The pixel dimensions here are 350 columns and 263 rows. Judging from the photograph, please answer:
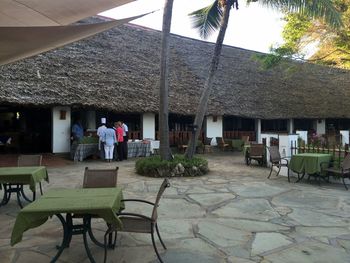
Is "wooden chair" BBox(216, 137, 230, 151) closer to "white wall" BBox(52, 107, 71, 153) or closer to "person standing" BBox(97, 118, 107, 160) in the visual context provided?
"person standing" BBox(97, 118, 107, 160)

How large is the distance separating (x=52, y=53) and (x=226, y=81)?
403 inches

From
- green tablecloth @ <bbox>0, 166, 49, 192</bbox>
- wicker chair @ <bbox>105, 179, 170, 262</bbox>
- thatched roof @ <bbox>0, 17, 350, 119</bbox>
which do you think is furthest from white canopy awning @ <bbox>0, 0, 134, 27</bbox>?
thatched roof @ <bbox>0, 17, 350, 119</bbox>

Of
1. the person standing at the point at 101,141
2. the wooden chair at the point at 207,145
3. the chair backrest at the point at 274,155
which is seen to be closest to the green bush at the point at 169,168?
the chair backrest at the point at 274,155

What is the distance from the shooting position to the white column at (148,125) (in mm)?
16547

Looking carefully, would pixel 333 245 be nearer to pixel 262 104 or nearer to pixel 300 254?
pixel 300 254

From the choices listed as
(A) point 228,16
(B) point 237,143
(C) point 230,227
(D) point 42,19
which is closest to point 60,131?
(A) point 228,16

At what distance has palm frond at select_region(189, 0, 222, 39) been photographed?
12.2 metres

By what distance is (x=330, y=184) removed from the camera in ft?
29.0

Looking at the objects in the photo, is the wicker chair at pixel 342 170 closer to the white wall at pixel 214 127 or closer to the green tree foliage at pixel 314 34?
the green tree foliage at pixel 314 34

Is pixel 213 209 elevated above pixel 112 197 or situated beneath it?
situated beneath

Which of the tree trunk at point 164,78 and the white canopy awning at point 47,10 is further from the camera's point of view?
the tree trunk at point 164,78

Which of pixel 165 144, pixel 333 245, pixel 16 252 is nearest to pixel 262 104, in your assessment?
pixel 165 144

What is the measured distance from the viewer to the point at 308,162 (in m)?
8.86

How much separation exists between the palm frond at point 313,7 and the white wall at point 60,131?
29.4 ft
